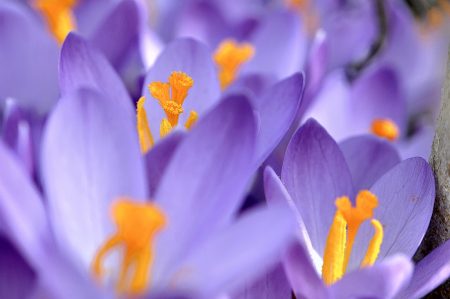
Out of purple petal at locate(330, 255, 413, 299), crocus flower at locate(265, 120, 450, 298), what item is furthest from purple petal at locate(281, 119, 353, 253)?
purple petal at locate(330, 255, 413, 299)

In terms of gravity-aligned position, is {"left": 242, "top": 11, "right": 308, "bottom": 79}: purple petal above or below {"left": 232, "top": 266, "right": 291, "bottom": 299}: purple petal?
above

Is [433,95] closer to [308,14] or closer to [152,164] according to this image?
[308,14]

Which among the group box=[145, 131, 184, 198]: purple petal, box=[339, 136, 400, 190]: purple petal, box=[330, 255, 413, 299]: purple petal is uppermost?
box=[145, 131, 184, 198]: purple petal

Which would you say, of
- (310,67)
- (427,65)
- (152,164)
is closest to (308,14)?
(427,65)

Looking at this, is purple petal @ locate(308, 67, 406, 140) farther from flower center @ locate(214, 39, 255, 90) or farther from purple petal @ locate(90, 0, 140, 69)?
purple petal @ locate(90, 0, 140, 69)

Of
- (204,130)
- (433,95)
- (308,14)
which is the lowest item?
(433,95)

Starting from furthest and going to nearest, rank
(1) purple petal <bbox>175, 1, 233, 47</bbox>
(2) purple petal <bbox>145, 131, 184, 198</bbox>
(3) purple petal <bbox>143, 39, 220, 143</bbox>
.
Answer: (1) purple petal <bbox>175, 1, 233, 47</bbox>, (3) purple petal <bbox>143, 39, 220, 143</bbox>, (2) purple petal <bbox>145, 131, 184, 198</bbox>

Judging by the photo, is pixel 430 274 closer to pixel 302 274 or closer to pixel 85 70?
pixel 302 274
